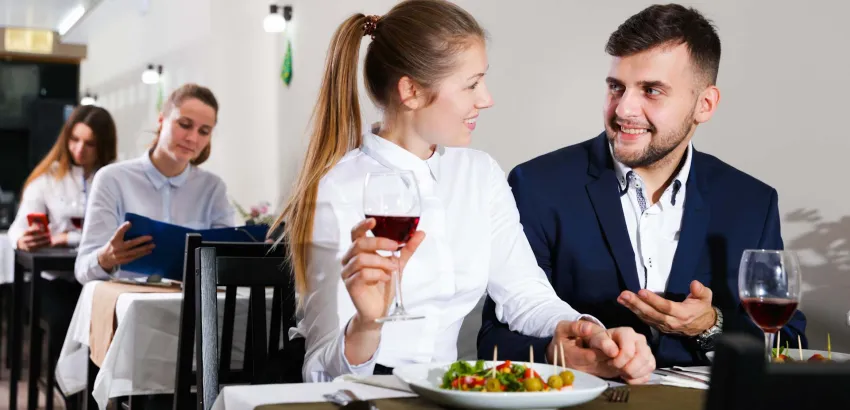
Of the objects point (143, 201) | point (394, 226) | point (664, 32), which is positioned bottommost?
point (394, 226)

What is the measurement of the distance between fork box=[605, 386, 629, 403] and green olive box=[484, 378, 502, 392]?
0.54ft

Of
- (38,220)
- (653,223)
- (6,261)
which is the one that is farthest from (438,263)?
(6,261)

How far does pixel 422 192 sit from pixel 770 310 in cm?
73

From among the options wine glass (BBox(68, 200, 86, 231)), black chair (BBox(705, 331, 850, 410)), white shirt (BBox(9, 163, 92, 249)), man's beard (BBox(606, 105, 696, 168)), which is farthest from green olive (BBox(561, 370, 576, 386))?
white shirt (BBox(9, 163, 92, 249))

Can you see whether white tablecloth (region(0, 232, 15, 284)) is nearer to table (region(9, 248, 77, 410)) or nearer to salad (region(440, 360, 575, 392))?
table (region(9, 248, 77, 410))

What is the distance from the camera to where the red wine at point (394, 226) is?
1.30 meters

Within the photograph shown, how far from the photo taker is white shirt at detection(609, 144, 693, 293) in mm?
2119

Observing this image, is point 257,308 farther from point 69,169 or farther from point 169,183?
point 69,169

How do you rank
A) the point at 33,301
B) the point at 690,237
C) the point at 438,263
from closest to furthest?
the point at 438,263 < the point at 690,237 < the point at 33,301

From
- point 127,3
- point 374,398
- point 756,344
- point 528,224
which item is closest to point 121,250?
point 528,224

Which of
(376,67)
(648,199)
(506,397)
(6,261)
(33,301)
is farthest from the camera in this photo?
(6,261)

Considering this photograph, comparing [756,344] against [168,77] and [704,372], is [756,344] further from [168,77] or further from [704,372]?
[168,77]

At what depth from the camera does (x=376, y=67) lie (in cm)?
190

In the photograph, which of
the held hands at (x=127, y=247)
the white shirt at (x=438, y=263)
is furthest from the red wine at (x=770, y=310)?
the held hands at (x=127, y=247)
